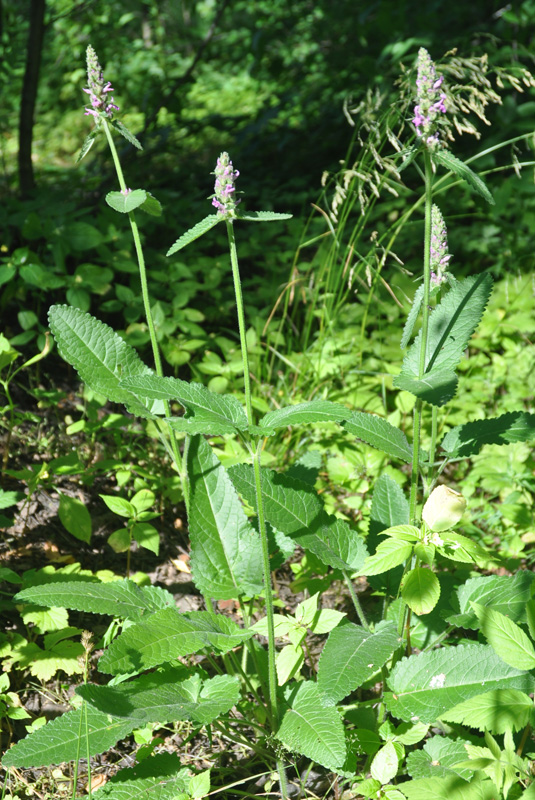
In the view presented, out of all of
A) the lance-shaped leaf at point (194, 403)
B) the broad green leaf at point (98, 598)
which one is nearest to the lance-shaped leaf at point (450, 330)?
the lance-shaped leaf at point (194, 403)

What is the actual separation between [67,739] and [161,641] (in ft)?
0.94

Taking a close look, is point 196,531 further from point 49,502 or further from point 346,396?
point 346,396

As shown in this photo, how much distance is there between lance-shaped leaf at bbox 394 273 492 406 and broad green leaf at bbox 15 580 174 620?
2.77ft

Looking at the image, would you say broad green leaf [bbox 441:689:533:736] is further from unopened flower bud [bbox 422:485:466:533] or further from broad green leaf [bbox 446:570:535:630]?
unopened flower bud [bbox 422:485:466:533]

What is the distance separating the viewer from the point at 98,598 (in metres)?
1.58

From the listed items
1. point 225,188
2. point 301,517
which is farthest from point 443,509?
point 225,188

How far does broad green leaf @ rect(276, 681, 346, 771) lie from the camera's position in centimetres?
139

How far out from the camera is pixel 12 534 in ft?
7.57

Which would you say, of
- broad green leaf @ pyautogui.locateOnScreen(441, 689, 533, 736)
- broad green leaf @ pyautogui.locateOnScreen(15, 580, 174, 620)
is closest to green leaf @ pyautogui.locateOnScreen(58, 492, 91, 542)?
broad green leaf @ pyautogui.locateOnScreen(15, 580, 174, 620)

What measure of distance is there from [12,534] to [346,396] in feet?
4.91

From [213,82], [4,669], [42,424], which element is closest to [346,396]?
[42,424]

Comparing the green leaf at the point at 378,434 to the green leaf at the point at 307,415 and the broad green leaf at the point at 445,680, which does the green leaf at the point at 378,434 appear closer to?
the green leaf at the point at 307,415

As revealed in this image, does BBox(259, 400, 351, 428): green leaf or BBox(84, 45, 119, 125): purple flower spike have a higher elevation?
BBox(84, 45, 119, 125): purple flower spike

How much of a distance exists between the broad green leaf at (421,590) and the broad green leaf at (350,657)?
0.12m
